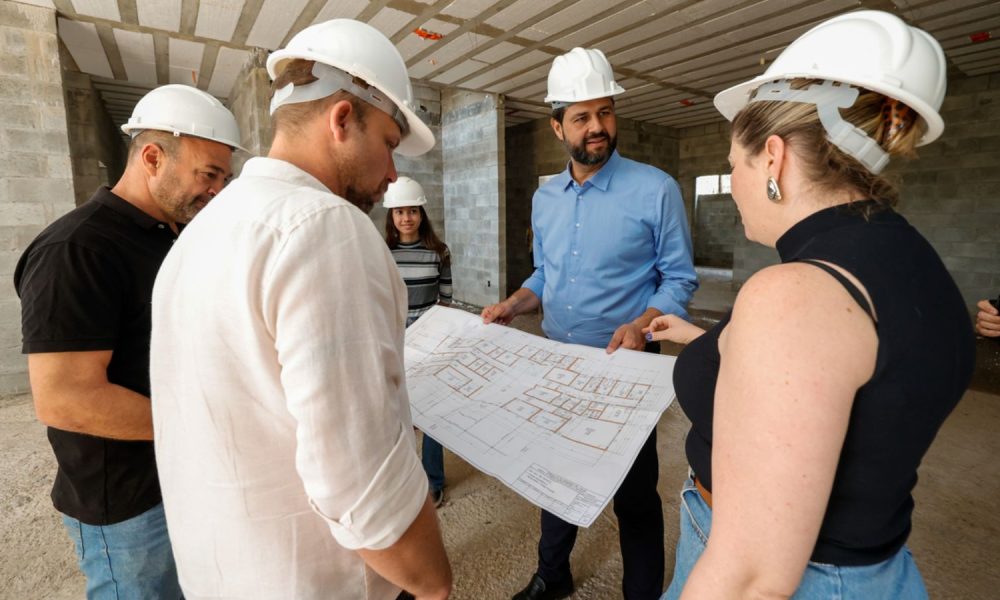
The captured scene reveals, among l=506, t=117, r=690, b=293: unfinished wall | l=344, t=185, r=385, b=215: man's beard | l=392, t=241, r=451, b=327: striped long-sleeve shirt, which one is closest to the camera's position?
l=344, t=185, r=385, b=215: man's beard

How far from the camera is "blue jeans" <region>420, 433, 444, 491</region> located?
2.54 metres

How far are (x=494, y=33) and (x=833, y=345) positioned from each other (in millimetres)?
4856

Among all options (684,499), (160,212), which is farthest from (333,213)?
(160,212)

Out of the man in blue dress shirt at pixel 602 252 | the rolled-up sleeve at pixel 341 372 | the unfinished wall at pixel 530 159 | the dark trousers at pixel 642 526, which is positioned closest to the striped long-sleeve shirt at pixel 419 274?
the man in blue dress shirt at pixel 602 252

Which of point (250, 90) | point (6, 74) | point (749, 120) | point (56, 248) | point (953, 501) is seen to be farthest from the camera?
point (250, 90)

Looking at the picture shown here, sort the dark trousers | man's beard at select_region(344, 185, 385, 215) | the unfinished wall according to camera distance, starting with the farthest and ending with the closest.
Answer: the unfinished wall < the dark trousers < man's beard at select_region(344, 185, 385, 215)

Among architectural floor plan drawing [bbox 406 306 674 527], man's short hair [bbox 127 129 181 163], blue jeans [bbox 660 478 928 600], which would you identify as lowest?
blue jeans [bbox 660 478 928 600]

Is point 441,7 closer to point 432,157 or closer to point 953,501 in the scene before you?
point 432,157

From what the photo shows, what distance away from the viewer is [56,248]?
1.09 meters

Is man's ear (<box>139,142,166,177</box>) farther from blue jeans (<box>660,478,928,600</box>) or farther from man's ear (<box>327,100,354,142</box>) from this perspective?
blue jeans (<box>660,478,928,600</box>)

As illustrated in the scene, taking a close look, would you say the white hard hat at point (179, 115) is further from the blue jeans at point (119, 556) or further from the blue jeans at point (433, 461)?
the blue jeans at point (433, 461)

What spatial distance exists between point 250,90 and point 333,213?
5.49 meters

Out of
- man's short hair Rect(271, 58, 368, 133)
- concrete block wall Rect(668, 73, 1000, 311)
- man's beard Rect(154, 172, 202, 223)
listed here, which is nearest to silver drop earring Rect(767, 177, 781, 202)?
man's short hair Rect(271, 58, 368, 133)

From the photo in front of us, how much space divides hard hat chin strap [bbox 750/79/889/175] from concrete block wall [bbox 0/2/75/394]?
210 inches
